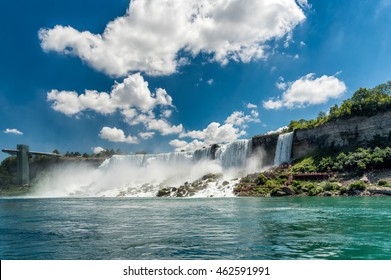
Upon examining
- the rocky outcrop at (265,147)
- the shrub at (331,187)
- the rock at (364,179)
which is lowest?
the shrub at (331,187)

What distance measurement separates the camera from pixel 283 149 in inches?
2357

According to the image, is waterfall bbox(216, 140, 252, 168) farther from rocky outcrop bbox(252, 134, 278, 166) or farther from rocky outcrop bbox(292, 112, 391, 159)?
rocky outcrop bbox(292, 112, 391, 159)

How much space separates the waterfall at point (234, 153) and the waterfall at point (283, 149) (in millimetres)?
5923

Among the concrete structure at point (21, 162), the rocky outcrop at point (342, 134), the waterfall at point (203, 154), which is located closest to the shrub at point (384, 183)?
the rocky outcrop at point (342, 134)

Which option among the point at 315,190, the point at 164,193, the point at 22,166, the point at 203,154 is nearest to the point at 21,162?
the point at 22,166

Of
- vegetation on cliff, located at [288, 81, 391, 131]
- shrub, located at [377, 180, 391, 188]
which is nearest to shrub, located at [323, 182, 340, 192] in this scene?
shrub, located at [377, 180, 391, 188]

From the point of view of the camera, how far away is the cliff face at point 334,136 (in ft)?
161

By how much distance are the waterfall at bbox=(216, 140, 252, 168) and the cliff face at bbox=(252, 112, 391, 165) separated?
2019mm

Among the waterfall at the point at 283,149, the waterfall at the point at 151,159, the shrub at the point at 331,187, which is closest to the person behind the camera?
the shrub at the point at 331,187

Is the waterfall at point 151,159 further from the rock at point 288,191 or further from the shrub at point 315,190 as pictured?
the shrub at point 315,190

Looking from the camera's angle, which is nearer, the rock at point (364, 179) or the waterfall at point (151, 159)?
the rock at point (364, 179)

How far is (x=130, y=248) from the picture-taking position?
383 inches

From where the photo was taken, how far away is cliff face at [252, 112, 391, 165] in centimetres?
4894

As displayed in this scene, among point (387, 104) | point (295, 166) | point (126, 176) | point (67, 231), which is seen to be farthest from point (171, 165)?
point (67, 231)
